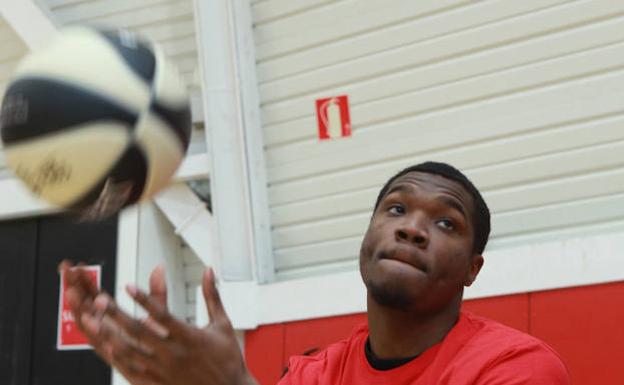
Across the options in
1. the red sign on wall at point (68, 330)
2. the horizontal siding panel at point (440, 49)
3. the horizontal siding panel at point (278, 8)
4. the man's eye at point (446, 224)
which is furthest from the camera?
the red sign on wall at point (68, 330)

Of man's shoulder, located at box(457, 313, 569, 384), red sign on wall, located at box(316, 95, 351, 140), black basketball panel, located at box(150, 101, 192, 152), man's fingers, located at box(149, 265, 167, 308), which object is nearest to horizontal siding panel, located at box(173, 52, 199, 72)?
red sign on wall, located at box(316, 95, 351, 140)

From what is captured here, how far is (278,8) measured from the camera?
5.74 meters

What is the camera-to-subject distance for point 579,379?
14.0 feet

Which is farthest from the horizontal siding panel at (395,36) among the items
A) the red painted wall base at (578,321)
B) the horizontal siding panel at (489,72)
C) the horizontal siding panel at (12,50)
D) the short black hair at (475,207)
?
the short black hair at (475,207)

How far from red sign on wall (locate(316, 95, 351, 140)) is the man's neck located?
9.50 feet

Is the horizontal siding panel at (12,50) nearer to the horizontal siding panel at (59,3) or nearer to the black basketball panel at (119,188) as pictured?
the horizontal siding panel at (59,3)

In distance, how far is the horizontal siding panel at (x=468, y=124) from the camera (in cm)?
466

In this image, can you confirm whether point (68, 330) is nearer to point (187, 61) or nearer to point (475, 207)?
point (187, 61)

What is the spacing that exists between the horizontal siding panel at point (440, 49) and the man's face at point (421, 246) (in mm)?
2347

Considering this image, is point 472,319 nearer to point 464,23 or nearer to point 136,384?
point 136,384

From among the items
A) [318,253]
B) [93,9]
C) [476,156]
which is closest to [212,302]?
[476,156]

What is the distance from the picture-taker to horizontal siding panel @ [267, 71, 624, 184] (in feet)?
15.3

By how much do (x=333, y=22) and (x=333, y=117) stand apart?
58 centimetres

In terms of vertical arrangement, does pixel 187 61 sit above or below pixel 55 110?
above
